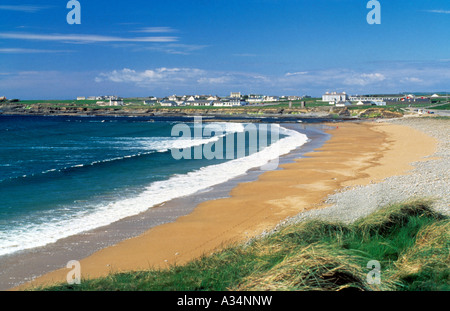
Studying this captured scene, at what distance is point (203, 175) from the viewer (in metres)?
22.3

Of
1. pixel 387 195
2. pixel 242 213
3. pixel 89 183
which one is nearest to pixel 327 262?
pixel 242 213

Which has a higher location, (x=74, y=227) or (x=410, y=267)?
(x=410, y=267)

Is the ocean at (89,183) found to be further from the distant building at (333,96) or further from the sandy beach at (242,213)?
the distant building at (333,96)

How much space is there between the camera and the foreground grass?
4953mm

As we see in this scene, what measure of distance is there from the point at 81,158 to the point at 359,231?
25.9 m

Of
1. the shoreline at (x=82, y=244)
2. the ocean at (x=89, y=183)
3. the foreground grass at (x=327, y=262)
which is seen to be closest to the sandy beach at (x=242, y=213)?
the shoreline at (x=82, y=244)

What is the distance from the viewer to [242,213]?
14.0 m

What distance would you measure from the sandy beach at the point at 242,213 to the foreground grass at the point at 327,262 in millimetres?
2023

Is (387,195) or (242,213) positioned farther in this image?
(242,213)

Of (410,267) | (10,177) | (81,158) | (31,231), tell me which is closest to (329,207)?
(410,267)

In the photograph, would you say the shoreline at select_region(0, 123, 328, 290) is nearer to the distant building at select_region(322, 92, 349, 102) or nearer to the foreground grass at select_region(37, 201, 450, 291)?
the foreground grass at select_region(37, 201, 450, 291)

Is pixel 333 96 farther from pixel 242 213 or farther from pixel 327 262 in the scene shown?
pixel 327 262

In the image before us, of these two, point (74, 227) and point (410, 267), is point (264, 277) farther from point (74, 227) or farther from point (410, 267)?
point (74, 227)

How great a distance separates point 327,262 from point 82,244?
8140 mm
